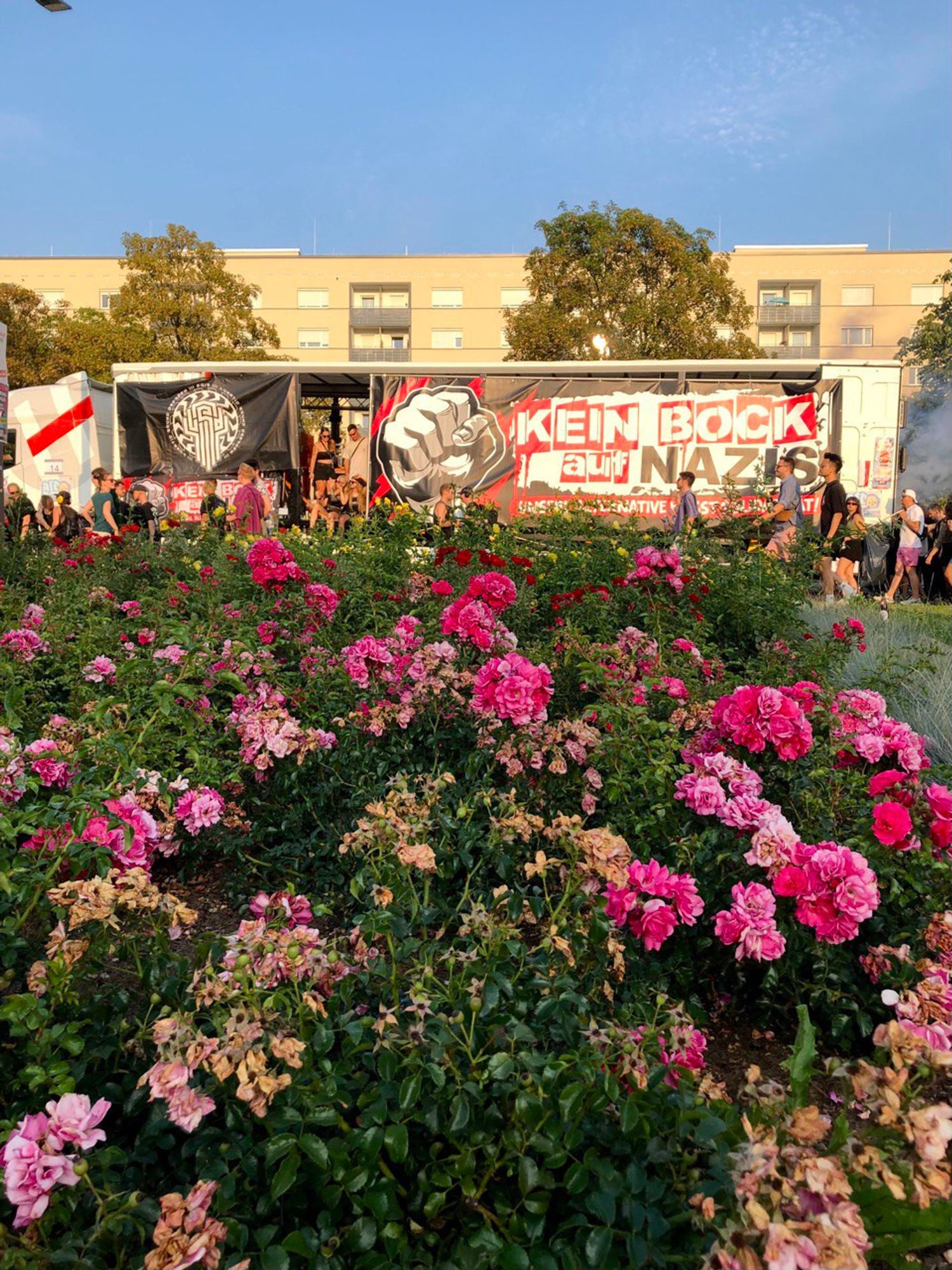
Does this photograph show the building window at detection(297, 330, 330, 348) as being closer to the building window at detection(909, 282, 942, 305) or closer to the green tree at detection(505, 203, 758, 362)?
the green tree at detection(505, 203, 758, 362)

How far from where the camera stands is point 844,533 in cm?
636

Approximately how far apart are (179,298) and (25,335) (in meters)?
8.47

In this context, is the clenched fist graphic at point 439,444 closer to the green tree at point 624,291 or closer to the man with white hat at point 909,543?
the man with white hat at point 909,543

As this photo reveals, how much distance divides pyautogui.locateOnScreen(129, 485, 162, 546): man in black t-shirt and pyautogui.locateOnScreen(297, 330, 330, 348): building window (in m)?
48.1

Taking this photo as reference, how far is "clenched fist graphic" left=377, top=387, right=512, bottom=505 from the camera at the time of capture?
49.9 ft

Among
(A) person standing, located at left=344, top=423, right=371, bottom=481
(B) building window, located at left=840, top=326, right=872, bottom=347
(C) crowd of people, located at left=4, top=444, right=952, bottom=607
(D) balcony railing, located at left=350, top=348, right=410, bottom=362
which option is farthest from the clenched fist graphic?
(B) building window, located at left=840, top=326, right=872, bottom=347

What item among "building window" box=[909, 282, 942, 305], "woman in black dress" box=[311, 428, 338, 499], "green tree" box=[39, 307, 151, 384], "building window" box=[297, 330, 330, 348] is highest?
"building window" box=[909, 282, 942, 305]

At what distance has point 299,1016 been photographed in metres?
1.80

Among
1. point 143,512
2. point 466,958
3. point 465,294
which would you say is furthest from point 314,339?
point 466,958

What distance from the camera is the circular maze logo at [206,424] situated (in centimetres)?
1552

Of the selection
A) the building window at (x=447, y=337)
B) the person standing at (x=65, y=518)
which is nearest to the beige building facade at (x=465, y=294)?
the building window at (x=447, y=337)

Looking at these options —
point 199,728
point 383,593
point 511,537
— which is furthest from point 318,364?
point 199,728

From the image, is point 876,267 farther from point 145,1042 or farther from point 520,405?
point 145,1042

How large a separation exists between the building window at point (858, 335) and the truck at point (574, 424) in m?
50.0
